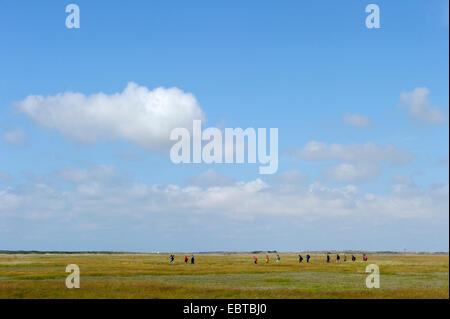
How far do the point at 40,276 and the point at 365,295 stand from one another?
38.8 meters

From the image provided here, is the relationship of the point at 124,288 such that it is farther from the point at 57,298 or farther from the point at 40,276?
the point at 40,276

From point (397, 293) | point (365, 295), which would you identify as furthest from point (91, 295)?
point (397, 293)

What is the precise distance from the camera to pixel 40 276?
56625mm

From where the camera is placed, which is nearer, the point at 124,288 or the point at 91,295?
the point at 91,295

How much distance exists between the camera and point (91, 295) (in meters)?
35.8
